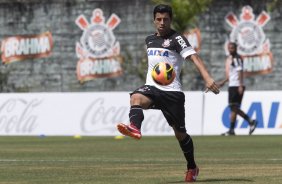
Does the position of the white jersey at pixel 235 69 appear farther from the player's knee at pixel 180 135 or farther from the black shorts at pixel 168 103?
the black shorts at pixel 168 103

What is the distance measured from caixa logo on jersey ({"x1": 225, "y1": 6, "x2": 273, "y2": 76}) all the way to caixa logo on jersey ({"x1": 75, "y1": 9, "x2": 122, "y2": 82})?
5.27 m

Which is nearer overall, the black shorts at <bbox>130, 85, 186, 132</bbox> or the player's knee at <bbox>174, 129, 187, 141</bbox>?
the black shorts at <bbox>130, 85, 186, 132</bbox>

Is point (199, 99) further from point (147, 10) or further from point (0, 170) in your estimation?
point (147, 10)

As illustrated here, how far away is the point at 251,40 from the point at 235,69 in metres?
21.5

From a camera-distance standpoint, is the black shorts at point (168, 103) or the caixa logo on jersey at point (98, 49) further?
the caixa logo on jersey at point (98, 49)

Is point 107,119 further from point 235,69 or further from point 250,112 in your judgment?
point 235,69

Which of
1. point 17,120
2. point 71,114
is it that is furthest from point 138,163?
point 17,120

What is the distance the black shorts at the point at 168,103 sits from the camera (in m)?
11.5

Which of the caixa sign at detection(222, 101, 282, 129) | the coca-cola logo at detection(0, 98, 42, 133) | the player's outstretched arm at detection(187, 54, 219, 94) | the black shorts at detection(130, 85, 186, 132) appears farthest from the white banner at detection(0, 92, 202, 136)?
the player's outstretched arm at detection(187, 54, 219, 94)

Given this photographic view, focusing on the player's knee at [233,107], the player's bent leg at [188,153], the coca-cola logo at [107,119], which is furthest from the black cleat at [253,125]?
the player's bent leg at [188,153]

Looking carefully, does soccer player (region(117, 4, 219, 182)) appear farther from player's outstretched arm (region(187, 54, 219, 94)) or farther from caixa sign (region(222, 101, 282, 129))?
caixa sign (region(222, 101, 282, 129))

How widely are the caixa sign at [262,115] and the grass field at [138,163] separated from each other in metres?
5.65

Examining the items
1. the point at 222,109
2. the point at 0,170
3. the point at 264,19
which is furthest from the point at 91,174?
the point at 264,19

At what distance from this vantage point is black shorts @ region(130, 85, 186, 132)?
11.5 m
